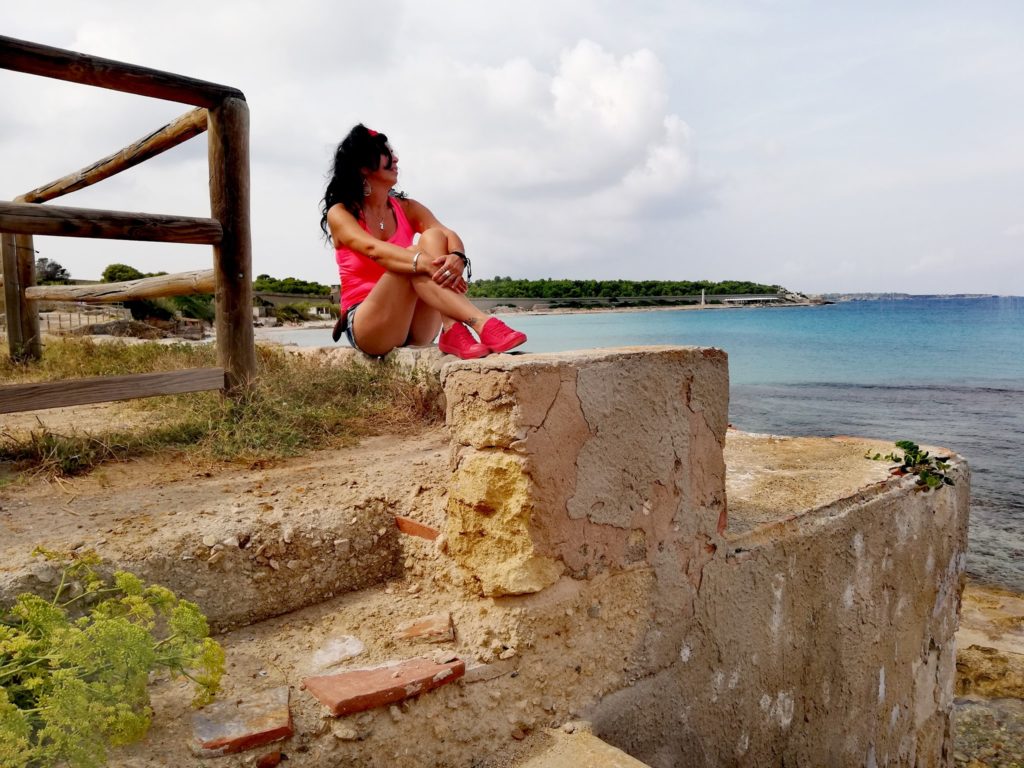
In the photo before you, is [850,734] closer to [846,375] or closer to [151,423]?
[151,423]

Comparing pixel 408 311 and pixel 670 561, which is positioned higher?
pixel 408 311

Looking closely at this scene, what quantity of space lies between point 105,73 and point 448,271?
5.62ft

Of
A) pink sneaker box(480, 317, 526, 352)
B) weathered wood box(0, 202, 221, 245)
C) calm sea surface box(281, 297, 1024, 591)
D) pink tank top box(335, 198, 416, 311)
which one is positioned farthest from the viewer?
calm sea surface box(281, 297, 1024, 591)

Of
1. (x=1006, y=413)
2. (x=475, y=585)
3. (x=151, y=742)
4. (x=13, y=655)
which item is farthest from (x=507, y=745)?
(x=1006, y=413)

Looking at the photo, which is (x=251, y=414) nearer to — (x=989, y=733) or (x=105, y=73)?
(x=105, y=73)

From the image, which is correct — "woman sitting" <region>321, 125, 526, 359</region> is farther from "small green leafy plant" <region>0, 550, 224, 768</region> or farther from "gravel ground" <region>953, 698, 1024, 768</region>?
"gravel ground" <region>953, 698, 1024, 768</region>

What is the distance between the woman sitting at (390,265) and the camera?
10.8ft

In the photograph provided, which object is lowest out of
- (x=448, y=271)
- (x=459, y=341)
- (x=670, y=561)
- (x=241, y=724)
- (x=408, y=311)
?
(x=241, y=724)

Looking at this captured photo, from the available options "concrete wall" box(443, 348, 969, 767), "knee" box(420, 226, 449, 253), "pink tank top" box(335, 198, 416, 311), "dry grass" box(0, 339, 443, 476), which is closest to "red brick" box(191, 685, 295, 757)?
"concrete wall" box(443, 348, 969, 767)

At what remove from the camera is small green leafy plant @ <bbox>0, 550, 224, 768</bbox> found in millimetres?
1266

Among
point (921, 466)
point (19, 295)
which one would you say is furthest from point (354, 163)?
point (19, 295)

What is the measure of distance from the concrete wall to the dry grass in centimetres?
157

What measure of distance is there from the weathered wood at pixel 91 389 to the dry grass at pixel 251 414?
0.13 meters

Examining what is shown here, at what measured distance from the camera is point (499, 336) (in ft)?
10.2
